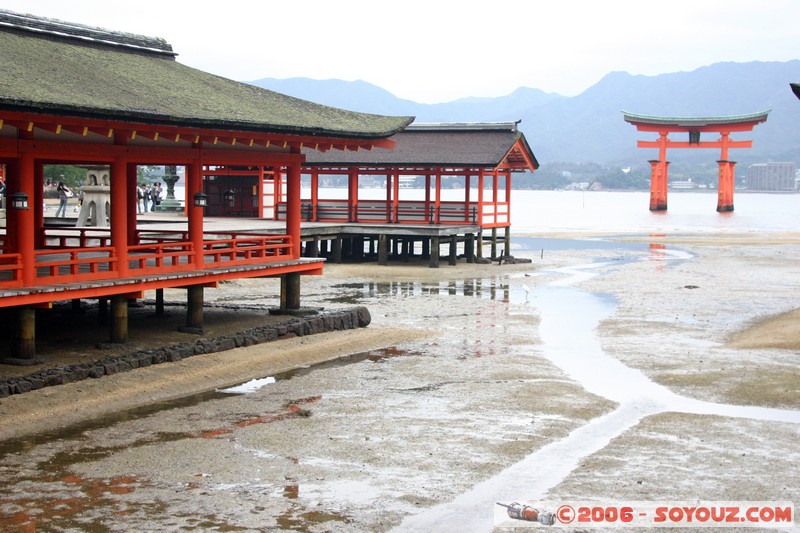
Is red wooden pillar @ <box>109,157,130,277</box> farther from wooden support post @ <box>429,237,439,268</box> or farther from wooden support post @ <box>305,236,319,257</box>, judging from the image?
wooden support post @ <box>429,237,439,268</box>

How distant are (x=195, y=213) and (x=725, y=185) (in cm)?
10107

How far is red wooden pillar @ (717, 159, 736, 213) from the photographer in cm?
10803

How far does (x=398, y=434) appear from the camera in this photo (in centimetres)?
1457

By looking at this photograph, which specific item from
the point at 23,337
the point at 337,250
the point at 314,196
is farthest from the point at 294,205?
the point at 314,196

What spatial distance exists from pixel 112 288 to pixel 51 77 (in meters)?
3.73

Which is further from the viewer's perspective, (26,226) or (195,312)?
(195,312)

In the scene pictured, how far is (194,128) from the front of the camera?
1925 centimetres

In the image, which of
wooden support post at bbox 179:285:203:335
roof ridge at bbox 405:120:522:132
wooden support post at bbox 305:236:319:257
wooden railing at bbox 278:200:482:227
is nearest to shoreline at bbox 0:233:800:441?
wooden support post at bbox 179:285:203:335

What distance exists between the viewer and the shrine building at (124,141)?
55.0 ft

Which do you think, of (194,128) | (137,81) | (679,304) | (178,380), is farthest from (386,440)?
(679,304)

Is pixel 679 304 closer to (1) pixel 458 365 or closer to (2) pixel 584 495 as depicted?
(1) pixel 458 365

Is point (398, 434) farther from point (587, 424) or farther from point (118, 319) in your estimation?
point (118, 319)

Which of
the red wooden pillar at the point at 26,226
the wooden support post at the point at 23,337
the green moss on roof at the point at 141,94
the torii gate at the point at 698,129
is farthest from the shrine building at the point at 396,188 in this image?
the torii gate at the point at 698,129

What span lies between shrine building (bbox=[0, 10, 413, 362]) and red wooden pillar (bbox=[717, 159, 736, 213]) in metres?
88.9
